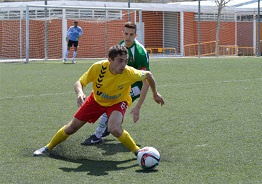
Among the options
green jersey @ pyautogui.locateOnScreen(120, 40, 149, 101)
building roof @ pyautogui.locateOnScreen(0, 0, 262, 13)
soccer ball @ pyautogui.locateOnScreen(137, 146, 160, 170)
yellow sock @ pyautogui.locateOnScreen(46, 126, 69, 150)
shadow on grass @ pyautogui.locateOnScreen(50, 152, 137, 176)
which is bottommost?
shadow on grass @ pyautogui.locateOnScreen(50, 152, 137, 176)

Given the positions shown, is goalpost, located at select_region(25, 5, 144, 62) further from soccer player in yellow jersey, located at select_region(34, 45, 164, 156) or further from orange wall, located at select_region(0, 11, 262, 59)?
soccer player in yellow jersey, located at select_region(34, 45, 164, 156)

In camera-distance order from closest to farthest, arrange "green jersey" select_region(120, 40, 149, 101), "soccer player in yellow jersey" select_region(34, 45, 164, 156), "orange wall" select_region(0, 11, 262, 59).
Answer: "soccer player in yellow jersey" select_region(34, 45, 164, 156) < "green jersey" select_region(120, 40, 149, 101) < "orange wall" select_region(0, 11, 262, 59)

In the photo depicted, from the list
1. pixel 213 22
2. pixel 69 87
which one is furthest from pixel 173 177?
pixel 213 22

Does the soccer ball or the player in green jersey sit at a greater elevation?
the player in green jersey

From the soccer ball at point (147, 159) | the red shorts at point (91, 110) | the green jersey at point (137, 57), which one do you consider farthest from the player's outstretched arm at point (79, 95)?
the green jersey at point (137, 57)

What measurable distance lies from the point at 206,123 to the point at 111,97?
260 centimetres

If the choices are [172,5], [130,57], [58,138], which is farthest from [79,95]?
[172,5]

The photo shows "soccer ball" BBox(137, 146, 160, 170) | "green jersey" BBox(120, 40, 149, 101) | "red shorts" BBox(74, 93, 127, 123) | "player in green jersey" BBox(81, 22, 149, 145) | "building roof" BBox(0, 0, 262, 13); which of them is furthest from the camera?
"building roof" BBox(0, 0, 262, 13)

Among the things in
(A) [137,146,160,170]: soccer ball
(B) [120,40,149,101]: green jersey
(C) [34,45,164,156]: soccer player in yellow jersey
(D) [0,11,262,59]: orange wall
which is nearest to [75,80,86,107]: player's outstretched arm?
(C) [34,45,164,156]: soccer player in yellow jersey

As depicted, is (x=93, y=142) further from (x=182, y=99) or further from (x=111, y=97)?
(x=182, y=99)

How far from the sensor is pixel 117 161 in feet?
21.6

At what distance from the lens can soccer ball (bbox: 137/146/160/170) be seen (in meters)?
6.05

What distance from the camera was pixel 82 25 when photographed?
109 ft

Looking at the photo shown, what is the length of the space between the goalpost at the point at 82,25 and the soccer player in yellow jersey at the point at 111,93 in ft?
72.8
